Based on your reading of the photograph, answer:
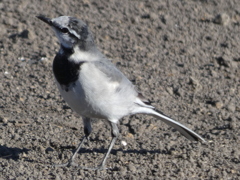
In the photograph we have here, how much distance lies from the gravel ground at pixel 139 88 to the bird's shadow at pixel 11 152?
12mm

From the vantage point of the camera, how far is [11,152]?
7004 millimetres

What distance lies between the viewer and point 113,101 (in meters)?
6.54

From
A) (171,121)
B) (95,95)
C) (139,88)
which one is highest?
(95,95)

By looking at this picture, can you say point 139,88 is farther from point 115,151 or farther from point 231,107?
point 115,151

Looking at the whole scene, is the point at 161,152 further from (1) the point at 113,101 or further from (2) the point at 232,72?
(2) the point at 232,72

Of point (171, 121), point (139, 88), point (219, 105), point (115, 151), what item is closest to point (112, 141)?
point (115, 151)

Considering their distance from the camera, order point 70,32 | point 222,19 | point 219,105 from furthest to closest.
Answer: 1. point 222,19
2. point 219,105
3. point 70,32

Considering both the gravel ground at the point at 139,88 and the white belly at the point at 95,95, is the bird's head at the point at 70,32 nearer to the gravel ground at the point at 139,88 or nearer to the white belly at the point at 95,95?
the white belly at the point at 95,95

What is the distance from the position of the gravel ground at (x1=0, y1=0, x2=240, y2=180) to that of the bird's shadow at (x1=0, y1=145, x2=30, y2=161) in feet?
0.04

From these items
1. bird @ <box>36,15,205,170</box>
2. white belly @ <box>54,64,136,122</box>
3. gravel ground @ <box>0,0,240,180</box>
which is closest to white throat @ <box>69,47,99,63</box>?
bird @ <box>36,15,205,170</box>

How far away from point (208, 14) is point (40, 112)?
483 centimetres

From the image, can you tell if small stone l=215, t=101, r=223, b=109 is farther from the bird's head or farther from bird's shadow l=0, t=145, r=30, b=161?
bird's shadow l=0, t=145, r=30, b=161

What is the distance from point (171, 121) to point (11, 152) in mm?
2018

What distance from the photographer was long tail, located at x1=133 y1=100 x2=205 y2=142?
7.03 meters
